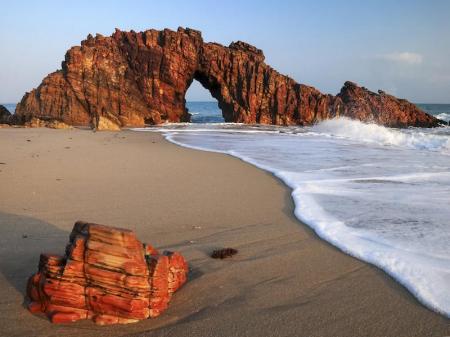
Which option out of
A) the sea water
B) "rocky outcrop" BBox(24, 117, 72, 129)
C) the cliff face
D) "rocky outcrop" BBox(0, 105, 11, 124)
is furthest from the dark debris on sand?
the cliff face

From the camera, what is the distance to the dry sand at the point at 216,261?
2084 mm

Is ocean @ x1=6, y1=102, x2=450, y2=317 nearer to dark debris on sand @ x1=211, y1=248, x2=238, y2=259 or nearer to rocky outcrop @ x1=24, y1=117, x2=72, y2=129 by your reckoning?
dark debris on sand @ x1=211, y1=248, x2=238, y2=259

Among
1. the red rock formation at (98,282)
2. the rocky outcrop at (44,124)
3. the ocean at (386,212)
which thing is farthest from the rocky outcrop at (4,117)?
the red rock formation at (98,282)

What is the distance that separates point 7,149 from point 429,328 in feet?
32.8

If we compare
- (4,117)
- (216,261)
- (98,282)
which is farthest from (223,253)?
(4,117)

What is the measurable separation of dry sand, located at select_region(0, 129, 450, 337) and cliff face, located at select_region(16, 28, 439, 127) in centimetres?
2184

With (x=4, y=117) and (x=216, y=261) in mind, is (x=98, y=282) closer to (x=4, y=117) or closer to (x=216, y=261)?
(x=216, y=261)

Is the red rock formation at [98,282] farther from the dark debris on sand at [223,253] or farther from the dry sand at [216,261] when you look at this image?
the dark debris on sand at [223,253]

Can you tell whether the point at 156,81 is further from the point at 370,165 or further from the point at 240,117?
the point at 370,165

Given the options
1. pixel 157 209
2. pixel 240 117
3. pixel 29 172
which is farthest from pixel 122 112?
pixel 157 209

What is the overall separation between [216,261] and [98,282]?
106 centimetres

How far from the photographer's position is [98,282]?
6.77 ft

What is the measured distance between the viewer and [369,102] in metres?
35.0

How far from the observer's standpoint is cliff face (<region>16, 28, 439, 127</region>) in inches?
1096
